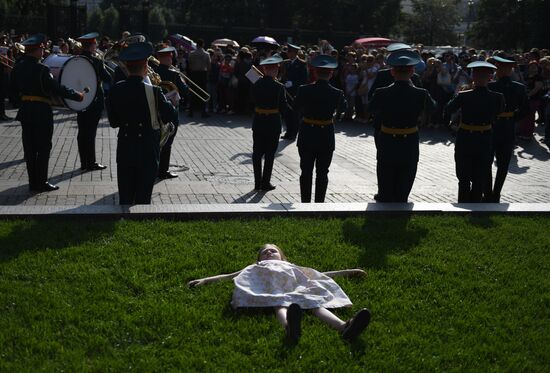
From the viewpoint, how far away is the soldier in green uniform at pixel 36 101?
9.56 meters

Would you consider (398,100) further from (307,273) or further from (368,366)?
(368,366)

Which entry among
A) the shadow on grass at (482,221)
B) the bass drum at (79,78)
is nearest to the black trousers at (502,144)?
the shadow on grass at (482,221)

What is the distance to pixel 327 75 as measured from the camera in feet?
31.5

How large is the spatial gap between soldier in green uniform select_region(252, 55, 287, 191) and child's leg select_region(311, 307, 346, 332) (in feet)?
17.9

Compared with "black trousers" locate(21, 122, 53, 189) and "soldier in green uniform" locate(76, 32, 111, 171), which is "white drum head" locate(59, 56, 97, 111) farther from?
"black trousers" locate(21, 122, 53, 189)

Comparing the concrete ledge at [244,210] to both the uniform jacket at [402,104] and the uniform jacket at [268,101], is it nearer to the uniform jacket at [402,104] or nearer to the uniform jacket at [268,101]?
the uniform jacket at [402,104]

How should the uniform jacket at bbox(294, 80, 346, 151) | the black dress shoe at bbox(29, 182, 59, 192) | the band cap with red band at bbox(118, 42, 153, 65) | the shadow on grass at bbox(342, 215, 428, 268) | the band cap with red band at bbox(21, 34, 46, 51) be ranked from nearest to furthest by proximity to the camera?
the shadow on grass at bbox(342, 215, 428, 268)
the band cap with red band at bbox(118, 42, 153, 65)
the band cap with red band at bbox(21, 34, 46, 51)
the uniform jacket at bbox(294, 80, 346, 151)
the black dress shoe at bbox(29, 182, 59, 192)

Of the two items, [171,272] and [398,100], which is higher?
[398,100]

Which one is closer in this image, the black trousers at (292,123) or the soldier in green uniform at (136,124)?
the soldier in green uniform at (136,124)

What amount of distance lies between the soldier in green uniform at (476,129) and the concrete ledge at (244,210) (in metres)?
0.59

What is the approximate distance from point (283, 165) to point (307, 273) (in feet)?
23.9

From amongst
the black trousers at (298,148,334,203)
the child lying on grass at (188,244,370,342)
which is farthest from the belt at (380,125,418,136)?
the child lying on grass at (188,244,370,342)

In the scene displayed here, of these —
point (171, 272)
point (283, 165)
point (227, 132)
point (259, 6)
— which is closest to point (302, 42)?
point (259, 6)

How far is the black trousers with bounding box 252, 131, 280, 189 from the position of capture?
1078 cm
